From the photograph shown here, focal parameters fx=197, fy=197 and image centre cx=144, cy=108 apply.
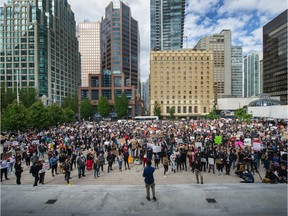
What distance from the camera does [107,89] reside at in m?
98.8

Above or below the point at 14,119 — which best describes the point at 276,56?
above

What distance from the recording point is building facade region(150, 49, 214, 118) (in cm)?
9800

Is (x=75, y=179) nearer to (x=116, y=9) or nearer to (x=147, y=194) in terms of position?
(x=147, y=194)

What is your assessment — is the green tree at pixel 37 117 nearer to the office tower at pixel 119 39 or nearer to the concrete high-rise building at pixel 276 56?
the office tower at pixel 119 39

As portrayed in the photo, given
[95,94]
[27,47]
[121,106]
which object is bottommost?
[121,106]

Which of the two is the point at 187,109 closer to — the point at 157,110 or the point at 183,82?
the point at 183,82

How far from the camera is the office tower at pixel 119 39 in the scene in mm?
129000

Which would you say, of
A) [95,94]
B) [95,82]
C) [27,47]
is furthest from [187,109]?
[27,47]

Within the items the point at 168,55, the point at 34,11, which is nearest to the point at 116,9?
the point at 34,11

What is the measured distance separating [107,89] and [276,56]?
324ft

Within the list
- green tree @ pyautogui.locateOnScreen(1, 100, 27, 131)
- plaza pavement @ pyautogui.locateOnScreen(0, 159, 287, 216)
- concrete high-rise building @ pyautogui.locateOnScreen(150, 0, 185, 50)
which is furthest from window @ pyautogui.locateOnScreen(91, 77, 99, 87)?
plaza pavement @ pyautogui.locateOnScreen(0, 159, 287, 216)

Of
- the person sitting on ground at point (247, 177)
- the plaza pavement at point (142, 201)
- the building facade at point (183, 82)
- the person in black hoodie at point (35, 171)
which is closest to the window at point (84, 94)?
the building facade at point (183, 82)

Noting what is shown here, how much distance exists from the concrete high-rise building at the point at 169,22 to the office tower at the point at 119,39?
40992 millimetres

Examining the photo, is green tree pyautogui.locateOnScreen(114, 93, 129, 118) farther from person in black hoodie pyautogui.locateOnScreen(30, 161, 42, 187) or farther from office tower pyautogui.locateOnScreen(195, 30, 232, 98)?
office tower pyautogui.locateOnScreen(195, 30, 232, 98)
